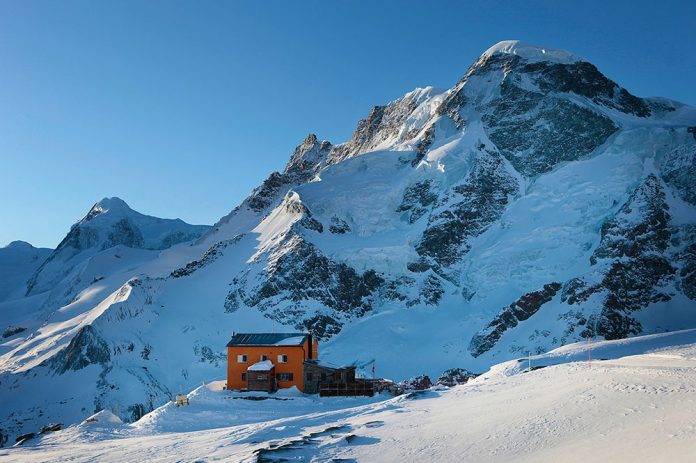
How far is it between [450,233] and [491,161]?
15.1 metres

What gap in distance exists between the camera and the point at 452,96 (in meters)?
110

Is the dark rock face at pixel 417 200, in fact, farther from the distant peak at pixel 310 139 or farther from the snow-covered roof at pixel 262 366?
the distant peak at pixel 310 139

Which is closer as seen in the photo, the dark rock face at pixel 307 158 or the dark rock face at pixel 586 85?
the dark rock face at pixel 586 85

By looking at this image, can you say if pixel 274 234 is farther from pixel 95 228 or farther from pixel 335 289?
pixel 95 228

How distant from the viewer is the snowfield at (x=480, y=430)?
16.8 m

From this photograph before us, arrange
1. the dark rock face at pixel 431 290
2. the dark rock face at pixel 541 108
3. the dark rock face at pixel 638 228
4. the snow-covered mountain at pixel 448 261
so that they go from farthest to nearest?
the dark rock face at pixel 541 108 → the dark rock face at pixel 431 290 → the dark rock face at pixel 638 228 → the snow-covered mountain at pixel 448 261

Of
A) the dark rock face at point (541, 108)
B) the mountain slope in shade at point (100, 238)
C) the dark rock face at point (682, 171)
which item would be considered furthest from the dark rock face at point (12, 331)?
the dark rock face at point (682, 171)

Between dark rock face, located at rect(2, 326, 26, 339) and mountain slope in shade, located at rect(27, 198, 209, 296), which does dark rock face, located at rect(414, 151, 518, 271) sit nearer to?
dark rock face, located at rect(2, 326, 26, 339)

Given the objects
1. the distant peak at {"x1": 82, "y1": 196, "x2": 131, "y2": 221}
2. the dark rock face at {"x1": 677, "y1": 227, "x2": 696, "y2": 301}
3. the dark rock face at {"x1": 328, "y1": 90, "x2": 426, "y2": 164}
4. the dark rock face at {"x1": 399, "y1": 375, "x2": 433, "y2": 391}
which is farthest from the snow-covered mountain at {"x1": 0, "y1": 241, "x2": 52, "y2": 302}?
the dark rock face at {"x1": 677, "y1": 227, "x2": 696, "y2": 301}

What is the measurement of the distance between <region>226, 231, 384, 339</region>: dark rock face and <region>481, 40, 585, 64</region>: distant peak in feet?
173

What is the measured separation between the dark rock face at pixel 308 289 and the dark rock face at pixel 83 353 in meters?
16.1

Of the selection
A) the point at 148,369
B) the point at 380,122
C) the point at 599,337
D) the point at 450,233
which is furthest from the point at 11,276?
the point at 599,337

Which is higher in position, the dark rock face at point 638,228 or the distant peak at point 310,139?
the distant peak at point 310,139

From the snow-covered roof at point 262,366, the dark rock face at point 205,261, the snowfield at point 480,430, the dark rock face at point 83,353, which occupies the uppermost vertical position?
the dark rock face at point 205,261
